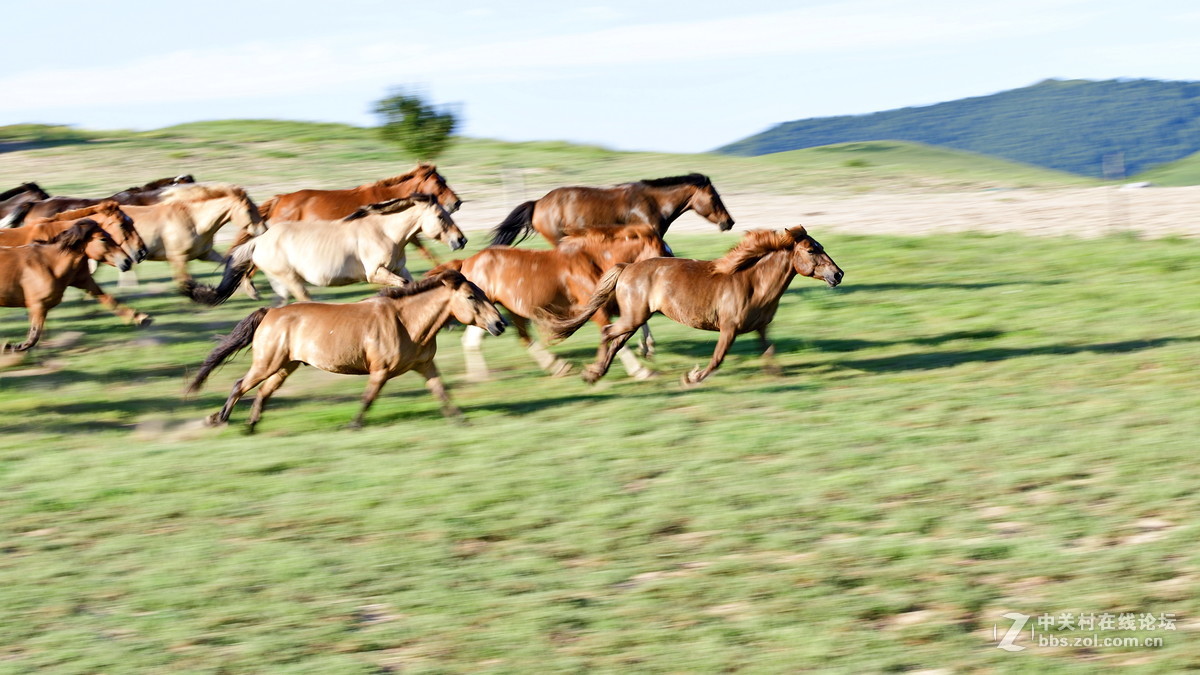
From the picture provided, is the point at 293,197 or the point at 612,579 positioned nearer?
the point at 612,579

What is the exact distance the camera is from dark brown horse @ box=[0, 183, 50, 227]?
15.6 meters

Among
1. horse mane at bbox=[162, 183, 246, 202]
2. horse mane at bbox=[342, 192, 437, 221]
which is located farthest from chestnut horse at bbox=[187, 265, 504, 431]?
horse mane at bbox=[162, 183, 246, 202]

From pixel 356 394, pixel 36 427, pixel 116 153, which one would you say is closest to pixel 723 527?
pixel 356 394

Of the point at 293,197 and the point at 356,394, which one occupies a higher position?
the point at 293,197

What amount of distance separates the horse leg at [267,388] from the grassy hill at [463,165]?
76.9 feet

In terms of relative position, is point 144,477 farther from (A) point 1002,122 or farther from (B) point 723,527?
(A) point 1002,122

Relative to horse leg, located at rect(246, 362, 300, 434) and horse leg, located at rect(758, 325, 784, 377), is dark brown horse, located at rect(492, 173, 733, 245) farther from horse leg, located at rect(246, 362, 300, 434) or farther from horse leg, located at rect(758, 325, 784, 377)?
horse leg, located at rect(246, 362, 300, 434)

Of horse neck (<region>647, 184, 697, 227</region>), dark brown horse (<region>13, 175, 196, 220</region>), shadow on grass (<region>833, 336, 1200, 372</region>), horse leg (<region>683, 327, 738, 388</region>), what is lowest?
shadow on grass (<region>833, 336, 1200, 372</region>)

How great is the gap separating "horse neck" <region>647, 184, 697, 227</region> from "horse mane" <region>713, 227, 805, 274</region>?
12.8 ft

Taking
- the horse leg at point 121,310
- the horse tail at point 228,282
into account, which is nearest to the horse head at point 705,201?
the horse tail at point 228,282

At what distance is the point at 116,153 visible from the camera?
146 ft

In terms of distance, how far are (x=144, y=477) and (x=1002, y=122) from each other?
527 ft

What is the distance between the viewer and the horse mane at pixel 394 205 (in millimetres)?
12109

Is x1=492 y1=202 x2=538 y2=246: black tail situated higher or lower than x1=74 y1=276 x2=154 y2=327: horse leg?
higher
